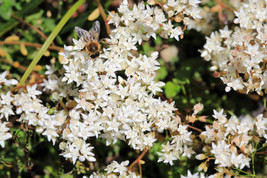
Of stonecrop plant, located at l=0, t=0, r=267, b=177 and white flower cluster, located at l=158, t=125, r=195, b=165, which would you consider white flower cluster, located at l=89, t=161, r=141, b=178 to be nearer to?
stonecrop plant, located at l=0, t=0, r=267, b=177

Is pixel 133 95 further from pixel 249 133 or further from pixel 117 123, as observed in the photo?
pixel 249 133

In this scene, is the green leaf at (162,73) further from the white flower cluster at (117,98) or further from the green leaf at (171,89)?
the white flower cluster at (117,98)

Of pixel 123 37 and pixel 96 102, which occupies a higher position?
pixel 123 37

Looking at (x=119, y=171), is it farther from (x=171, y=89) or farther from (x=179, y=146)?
(x=171, y=89)

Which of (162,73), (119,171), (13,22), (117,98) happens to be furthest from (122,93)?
(13,22)

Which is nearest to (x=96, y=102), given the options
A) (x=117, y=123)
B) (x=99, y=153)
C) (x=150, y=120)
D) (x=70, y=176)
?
(x=117, y=123)
